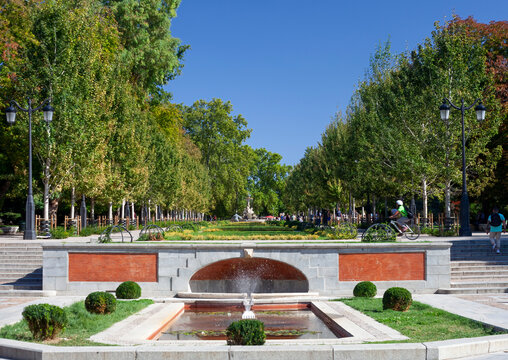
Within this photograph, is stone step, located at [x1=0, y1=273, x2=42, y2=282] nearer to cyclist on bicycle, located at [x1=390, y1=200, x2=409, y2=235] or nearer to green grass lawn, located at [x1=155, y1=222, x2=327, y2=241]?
green grass lawn, located at [x1=155, y1=222, x2=327, y2=241]

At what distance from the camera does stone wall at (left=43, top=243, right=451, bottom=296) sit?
730 inches

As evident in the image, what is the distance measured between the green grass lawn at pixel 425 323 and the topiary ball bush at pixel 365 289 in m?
1.29

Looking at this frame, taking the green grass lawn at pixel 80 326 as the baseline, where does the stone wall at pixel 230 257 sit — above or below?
above

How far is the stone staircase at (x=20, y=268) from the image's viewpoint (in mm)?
18828

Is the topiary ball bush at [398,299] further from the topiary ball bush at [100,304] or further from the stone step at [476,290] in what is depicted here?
the topiary ball bush at [100,304]

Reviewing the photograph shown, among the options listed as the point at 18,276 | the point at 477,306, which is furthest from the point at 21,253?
the point at 477,306

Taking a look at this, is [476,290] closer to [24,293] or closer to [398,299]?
[398,299]

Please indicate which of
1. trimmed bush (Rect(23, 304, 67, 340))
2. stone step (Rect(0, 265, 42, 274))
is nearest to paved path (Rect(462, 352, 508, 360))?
trimmed bush (Rect(23, 304, 67, 340))

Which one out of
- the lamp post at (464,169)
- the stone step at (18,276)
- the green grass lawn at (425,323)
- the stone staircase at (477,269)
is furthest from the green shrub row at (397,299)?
the lamp post at (464,169)

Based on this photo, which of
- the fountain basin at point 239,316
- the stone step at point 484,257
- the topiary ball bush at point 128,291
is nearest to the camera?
the fountain basin at point 239,316

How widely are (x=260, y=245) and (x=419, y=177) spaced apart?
2015 centimetres

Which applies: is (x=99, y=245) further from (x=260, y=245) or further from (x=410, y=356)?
(x=410, y=356)

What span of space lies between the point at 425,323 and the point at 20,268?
14.9m

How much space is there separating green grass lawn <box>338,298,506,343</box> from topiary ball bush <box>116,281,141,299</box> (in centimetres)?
651
